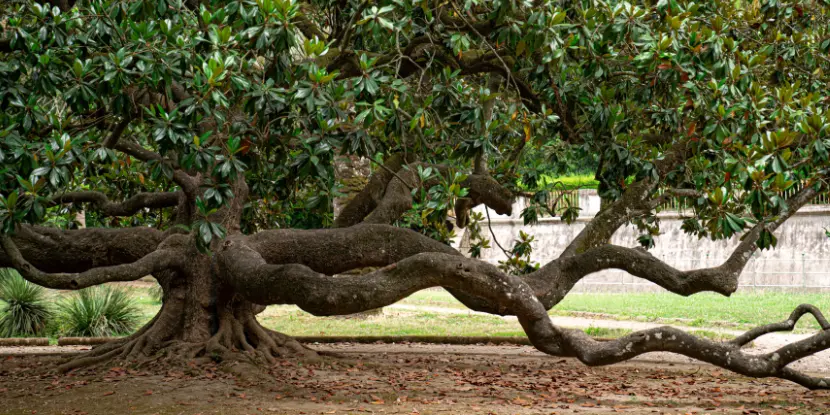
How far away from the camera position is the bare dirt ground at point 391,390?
768cm

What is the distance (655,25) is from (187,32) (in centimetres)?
411

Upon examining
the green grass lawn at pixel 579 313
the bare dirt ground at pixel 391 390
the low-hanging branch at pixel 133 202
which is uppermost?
the low-hanging branch at pixel 133 202

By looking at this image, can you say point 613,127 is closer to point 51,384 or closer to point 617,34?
point 617,34

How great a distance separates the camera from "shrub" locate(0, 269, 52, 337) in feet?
49.6

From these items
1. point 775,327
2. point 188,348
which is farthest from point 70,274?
point 775,327

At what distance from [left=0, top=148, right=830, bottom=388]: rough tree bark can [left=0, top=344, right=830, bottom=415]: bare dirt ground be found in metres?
0.43

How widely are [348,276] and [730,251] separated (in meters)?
20.1

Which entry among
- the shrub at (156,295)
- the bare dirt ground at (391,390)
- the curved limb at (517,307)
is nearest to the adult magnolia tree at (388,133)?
the curved limb at (517,307)

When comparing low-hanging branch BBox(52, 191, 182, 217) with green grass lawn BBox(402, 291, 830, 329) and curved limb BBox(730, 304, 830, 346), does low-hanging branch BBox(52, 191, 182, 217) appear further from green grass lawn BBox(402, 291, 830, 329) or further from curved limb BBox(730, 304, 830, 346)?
green grass lawn BBox(402, 291, 830, 329)

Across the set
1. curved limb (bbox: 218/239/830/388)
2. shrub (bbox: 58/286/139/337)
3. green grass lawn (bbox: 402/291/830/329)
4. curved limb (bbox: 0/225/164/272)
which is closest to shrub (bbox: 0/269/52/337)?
shrub (bbox: 58/286/139/337)

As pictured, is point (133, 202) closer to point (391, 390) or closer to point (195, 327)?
point (195, 327)

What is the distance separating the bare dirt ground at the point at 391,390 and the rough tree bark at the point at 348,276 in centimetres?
43

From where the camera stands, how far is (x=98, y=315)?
15.0m

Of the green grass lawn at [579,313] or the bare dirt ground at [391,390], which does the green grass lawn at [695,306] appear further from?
the bare dirt ground at [391,390]
